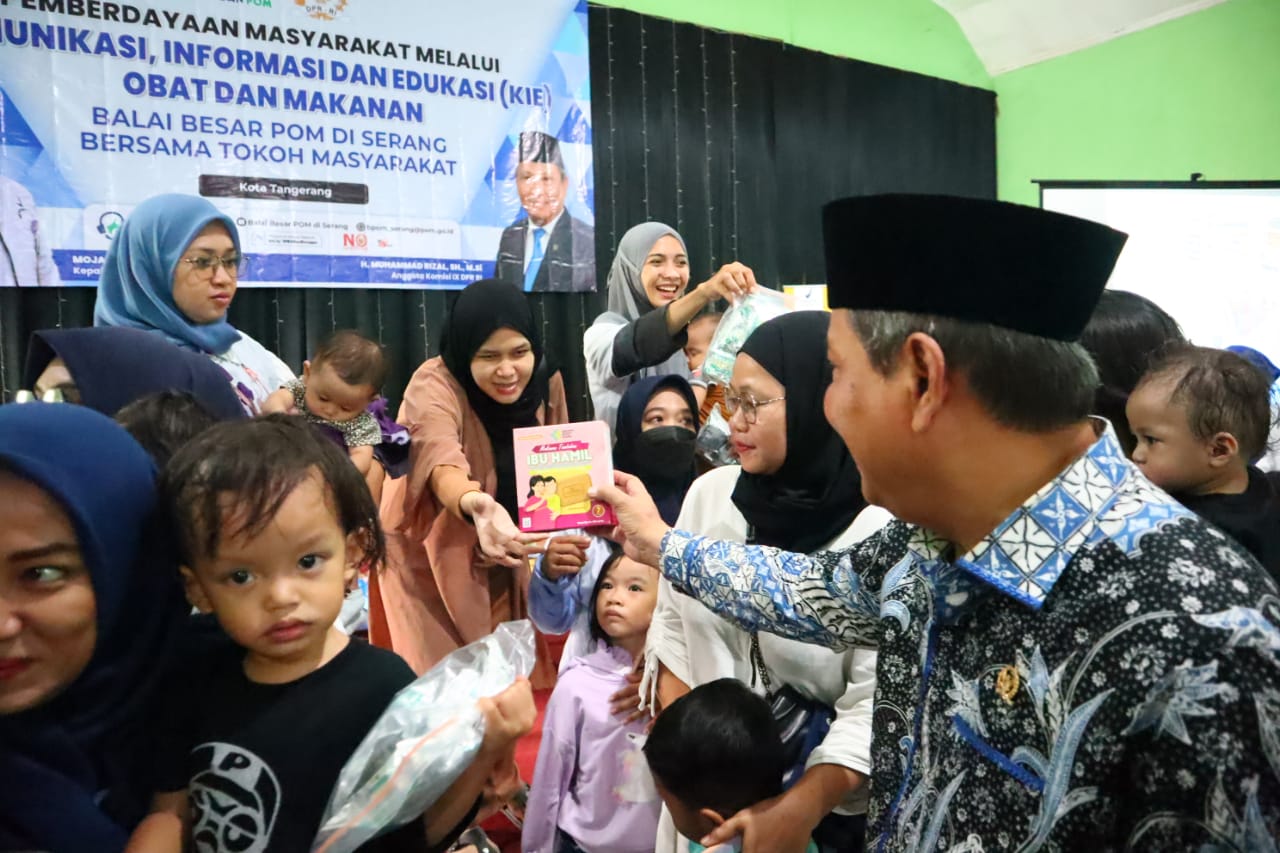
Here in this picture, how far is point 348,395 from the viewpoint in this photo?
3148mm

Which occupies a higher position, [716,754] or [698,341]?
[698,341]

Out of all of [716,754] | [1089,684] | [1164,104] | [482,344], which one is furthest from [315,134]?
[1164,104]

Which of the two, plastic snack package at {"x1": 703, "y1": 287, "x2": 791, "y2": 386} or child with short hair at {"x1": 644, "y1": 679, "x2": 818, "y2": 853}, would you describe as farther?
plastic snack package at {"x1": 703, "y1": 287, "x2": 791, "y2": 386}

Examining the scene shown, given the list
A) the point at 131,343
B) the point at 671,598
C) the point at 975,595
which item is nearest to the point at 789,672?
the point at 671,598

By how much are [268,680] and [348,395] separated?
7.52 feet

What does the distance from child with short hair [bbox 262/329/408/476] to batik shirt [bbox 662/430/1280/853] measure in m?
2.29

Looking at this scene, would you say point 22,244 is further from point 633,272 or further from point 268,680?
point 268,680

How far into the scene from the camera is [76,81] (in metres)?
3.60

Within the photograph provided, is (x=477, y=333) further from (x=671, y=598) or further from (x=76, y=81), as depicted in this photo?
(x=76, y=81)

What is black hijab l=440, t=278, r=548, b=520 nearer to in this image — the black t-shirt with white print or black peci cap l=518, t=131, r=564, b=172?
the black t-shirt with white print

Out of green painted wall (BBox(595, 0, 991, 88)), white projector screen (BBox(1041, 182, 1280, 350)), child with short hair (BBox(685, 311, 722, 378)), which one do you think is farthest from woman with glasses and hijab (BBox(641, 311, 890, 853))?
white projector screen (BBox(1041, 182, 1280, 350))

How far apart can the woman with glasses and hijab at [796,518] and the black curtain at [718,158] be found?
3150 millimetres

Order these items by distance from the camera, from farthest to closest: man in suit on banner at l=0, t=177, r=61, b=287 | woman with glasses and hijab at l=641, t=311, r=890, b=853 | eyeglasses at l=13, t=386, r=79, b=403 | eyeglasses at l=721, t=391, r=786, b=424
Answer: man in suit on banner at l=0, t=177, r=61, b=287
eyeglasses at l=721, t=391, r=786, b=424
woman with glasses and hijab at l=641, t=311, r=890, b=853
eyeglasses at l=13, t=386, r=79, b=403

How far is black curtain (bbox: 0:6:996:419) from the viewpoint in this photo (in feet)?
15.3
